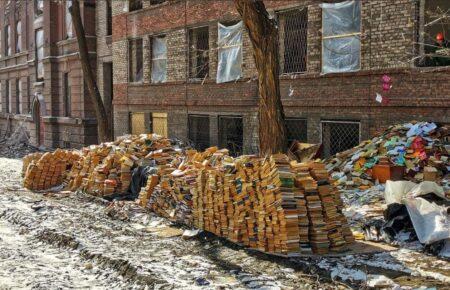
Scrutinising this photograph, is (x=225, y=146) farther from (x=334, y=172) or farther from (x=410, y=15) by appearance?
(x=410, y=15)

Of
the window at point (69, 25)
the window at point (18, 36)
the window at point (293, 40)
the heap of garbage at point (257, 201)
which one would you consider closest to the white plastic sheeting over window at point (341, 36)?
the window at point (293, 40)

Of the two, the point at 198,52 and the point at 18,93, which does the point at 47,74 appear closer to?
the point at 18,93

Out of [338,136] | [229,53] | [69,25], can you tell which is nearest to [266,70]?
[338,136]

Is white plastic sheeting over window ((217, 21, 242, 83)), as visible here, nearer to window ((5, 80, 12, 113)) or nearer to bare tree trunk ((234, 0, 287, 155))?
bare tree trunk ((234, 0, 287, 155))

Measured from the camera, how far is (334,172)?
1223 cm

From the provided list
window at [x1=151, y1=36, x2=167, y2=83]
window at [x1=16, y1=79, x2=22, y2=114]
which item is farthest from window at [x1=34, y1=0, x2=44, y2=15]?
window at [x1=151, y1=36, x2=167, y2=83]

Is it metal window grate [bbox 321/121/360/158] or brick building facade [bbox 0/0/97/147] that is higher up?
brick building facade [bbox 0/0/97/147]

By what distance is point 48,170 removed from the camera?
15.4m

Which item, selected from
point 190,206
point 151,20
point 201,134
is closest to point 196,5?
point 151,20

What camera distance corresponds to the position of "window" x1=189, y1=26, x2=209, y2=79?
1923 centimetres

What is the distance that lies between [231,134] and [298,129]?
10.2ft

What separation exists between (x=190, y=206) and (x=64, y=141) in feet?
65.3

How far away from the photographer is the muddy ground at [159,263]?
662 cm

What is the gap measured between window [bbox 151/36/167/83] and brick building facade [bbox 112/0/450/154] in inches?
5.8
